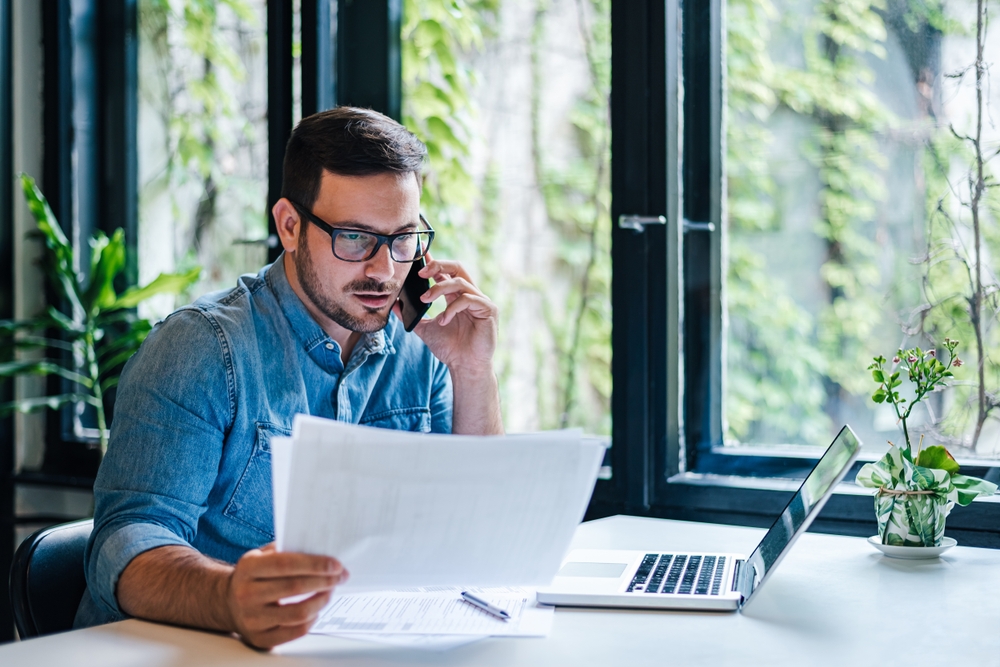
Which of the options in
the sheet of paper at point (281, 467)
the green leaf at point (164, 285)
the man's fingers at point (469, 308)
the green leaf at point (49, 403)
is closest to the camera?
the sheet of paper at point (281, 467)

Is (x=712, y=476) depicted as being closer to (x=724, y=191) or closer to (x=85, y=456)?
(x=724, y=191)

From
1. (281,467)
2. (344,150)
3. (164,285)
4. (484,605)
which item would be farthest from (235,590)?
(164,285)

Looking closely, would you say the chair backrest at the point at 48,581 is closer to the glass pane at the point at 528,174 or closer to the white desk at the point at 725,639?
the white desk at the point at 725,639

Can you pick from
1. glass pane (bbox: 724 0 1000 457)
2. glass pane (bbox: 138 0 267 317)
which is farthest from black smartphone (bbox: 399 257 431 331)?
glass pane (bbox: 138 0 267 317)

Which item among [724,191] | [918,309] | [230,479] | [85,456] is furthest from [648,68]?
[85,456]

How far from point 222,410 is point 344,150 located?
44 centimetres

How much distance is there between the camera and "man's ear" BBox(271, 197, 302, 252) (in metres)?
1.51

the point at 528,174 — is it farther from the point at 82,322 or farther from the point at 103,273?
the point at 82,322

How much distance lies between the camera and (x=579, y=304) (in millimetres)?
2252

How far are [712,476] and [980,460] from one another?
0.50m

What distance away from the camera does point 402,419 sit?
1.67m

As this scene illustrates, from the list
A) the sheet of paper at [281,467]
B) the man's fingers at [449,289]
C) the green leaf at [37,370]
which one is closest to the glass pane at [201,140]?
the green leaf at [37,370]

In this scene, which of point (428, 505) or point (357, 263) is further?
point (357, 263)

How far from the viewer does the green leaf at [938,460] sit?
4.70 feet
